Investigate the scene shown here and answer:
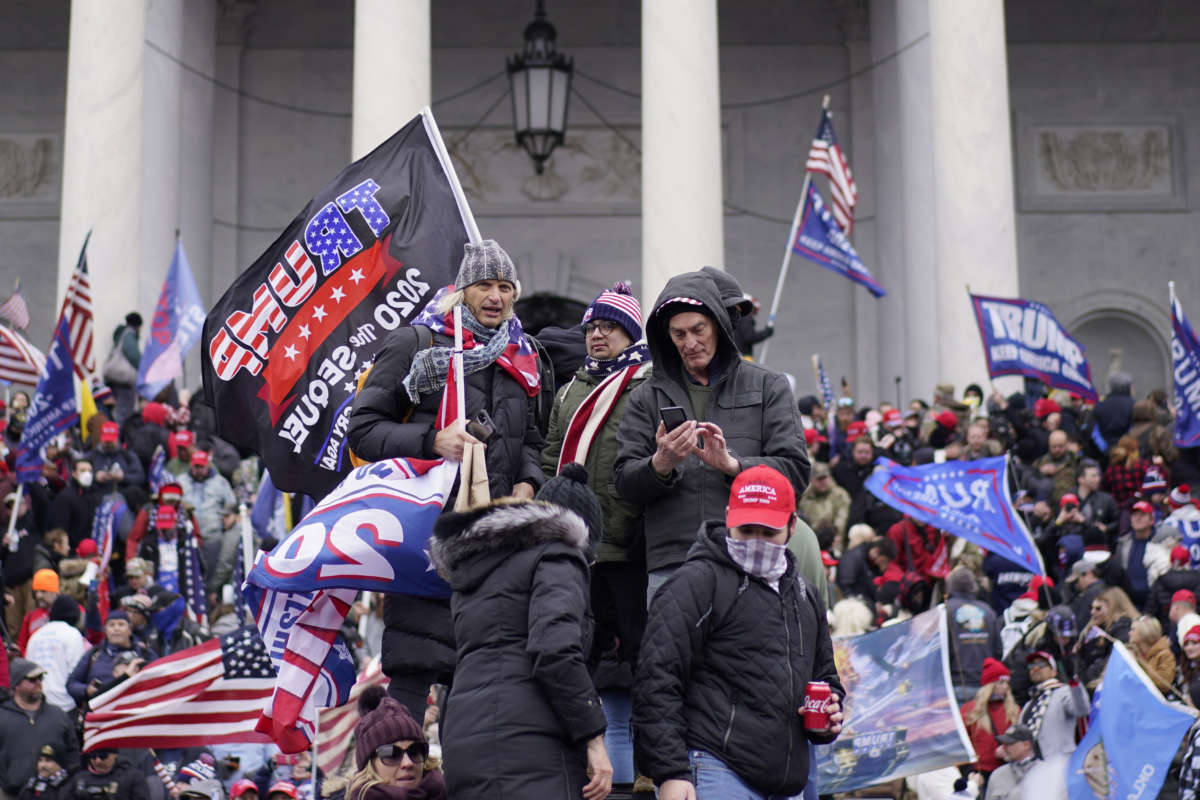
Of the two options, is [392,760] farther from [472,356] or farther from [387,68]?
[387,68]

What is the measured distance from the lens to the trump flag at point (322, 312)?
26.8ft

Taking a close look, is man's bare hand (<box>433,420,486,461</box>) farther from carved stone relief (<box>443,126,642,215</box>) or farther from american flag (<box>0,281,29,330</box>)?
carved stone relief (<box>443,126,642,215</box>)

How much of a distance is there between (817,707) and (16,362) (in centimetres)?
1335

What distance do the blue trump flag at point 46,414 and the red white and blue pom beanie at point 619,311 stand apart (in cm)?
910

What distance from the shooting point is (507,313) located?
23.6 feet

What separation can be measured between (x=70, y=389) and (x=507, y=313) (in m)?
9.26

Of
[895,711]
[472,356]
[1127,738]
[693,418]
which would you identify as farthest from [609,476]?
[895,711]

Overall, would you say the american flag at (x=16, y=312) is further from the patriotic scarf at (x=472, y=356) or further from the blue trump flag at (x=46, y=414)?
the patriotic scarf at (x=472, y=356)

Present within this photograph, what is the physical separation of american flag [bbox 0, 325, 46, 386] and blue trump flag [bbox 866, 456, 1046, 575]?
851 cm

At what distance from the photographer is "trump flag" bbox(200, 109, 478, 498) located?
26.8ft

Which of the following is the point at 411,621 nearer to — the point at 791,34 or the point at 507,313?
the point at 507,313

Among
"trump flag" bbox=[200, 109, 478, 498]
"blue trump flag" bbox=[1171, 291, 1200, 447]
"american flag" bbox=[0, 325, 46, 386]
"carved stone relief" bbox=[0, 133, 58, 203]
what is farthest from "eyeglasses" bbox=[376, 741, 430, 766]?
"carved stone relief" bbox=[0, 133, 58, 203]

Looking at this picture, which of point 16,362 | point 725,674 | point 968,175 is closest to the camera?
point 725,674

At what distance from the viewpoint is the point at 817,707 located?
6.12 m
